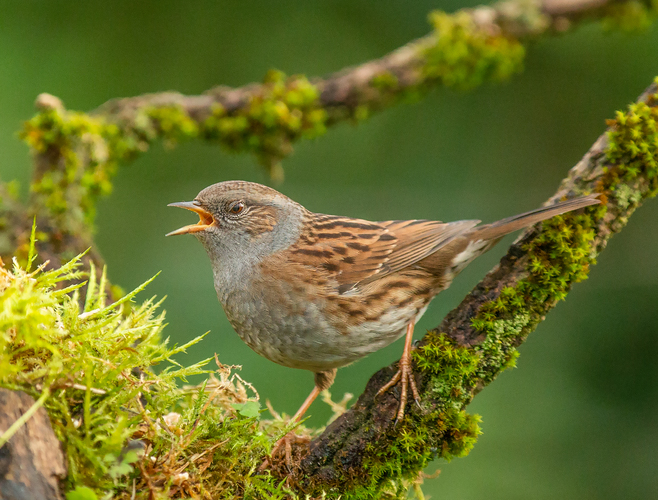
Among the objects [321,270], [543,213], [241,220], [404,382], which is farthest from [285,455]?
[543,213]

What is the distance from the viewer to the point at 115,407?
1965 millimetres

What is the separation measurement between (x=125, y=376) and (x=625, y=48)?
19.8 feet

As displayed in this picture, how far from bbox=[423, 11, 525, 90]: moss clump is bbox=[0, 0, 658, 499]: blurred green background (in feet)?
6.15

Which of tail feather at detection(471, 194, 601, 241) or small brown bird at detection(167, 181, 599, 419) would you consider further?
small brown bird at detection(167, 181, 599, 419)

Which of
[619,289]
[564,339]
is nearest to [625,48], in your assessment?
[619,289]

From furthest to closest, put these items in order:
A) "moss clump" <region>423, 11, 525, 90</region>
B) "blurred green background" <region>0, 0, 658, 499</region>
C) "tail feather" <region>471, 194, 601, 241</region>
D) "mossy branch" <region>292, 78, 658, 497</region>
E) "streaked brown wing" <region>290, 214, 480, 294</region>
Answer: "blurred green background" <region>0, 0, 658, 499</region> < "moss clump" <region>423, 11, 525, 90</region> < "streaked brown wing" <region>290, 214, 480, 294</region> < "tail feather" <region>471, 194, 601, 241</region> < "mossy branch" <region>292, 78, 658, 497</region>

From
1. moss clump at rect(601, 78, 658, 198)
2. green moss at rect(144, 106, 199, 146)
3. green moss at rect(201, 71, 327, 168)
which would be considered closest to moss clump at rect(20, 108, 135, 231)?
green moss at rect(144, 106, 199, 146)

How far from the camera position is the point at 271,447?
2498mm

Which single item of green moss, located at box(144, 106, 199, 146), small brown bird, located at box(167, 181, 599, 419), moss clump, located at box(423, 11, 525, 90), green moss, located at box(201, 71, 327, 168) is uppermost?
moss clump, located at box(423, 11, 525, 90)

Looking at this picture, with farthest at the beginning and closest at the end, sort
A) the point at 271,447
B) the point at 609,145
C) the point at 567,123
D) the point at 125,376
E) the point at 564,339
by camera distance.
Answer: the point at 567,123, the point at 564,339, the point at 609,145, the point at 271,447, the point at 125,376

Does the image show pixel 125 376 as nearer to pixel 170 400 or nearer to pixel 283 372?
pixel 170 400

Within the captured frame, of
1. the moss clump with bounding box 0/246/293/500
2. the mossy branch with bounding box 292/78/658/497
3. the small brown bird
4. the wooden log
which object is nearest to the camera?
the wooden log

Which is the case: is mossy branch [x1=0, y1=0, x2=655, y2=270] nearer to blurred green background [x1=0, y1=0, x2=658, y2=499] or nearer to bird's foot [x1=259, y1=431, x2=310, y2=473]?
bird's foot [x1=259, y1=431, x2=310, y2=473]

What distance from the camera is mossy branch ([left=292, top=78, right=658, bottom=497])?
2.45 meters
